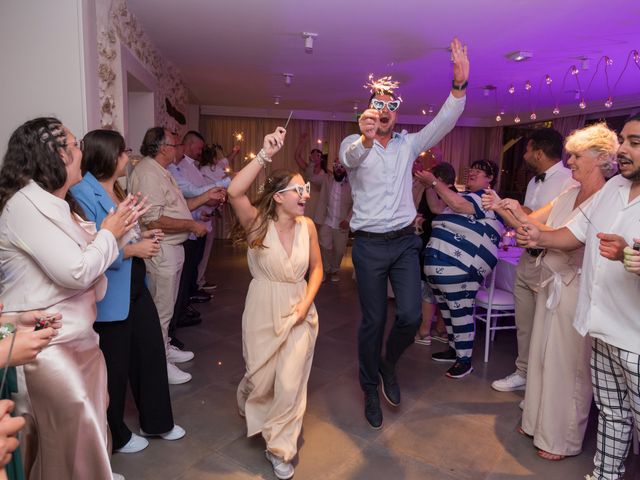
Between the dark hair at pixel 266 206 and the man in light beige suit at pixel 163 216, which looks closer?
the dark hair at pixel 266 206

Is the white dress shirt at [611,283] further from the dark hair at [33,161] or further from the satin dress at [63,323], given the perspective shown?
the dark hair at [33,161]

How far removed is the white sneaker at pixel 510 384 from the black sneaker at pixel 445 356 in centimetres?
55

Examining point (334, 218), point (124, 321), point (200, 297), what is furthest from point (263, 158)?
point (334, 218)

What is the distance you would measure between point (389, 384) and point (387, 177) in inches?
54.1

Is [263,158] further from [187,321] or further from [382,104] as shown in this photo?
[187,321]

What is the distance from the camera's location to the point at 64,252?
1.57 metres

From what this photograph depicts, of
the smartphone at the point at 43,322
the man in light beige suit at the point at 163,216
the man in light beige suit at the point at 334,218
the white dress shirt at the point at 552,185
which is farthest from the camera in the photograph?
the man in light beige suit at the point at 334,218

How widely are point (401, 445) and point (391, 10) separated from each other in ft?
10.9

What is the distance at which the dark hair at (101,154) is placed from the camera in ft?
7.31

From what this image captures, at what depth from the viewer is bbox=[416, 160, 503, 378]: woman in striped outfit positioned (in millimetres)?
3539

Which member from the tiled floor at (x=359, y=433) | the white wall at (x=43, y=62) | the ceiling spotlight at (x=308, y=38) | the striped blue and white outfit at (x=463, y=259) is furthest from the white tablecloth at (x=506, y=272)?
the white wall at (x=43, y=62)

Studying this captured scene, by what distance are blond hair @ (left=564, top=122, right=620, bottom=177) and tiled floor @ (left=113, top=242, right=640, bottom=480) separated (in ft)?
5.52

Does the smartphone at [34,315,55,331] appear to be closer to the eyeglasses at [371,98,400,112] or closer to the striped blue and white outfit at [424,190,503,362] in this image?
the eyeglasses at [371,98,400,112]

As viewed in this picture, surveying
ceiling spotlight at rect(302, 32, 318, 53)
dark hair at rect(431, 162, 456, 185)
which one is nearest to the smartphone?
dark hair at rect(431, 162, 456, 185)
